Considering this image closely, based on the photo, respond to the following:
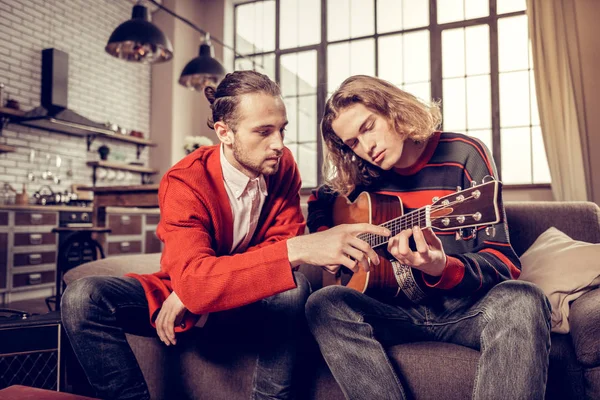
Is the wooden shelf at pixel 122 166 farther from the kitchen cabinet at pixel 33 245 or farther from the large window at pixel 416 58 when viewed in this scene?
the large window at pixel 416 58

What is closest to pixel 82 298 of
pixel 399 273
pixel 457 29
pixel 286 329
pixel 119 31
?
pixel 286 329

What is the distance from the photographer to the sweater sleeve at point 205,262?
43.9 inches

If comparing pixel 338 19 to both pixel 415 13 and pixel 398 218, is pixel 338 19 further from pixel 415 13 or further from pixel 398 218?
pixel 398 218

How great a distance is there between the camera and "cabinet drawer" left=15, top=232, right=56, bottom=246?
14.2 feet

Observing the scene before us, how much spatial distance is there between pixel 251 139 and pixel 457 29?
16.2 ft

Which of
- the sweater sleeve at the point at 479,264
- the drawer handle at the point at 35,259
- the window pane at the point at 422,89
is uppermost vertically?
the window pane at the point at 422,89

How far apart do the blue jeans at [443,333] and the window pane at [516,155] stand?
4.38 meters

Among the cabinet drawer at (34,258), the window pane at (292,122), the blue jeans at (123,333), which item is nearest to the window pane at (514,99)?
the window pane at (292,122)

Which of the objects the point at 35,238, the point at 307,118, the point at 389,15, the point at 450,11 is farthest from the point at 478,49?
the point at 35,238

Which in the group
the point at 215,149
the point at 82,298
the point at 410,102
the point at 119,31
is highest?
the point at 119,31

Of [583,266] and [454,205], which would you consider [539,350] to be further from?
[583,266]

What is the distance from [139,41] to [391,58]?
336cm

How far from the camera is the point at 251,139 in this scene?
1451mm

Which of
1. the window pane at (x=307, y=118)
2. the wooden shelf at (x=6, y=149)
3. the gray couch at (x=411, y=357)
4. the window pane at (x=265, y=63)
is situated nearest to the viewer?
the gray couch at (x=411, y=357)
